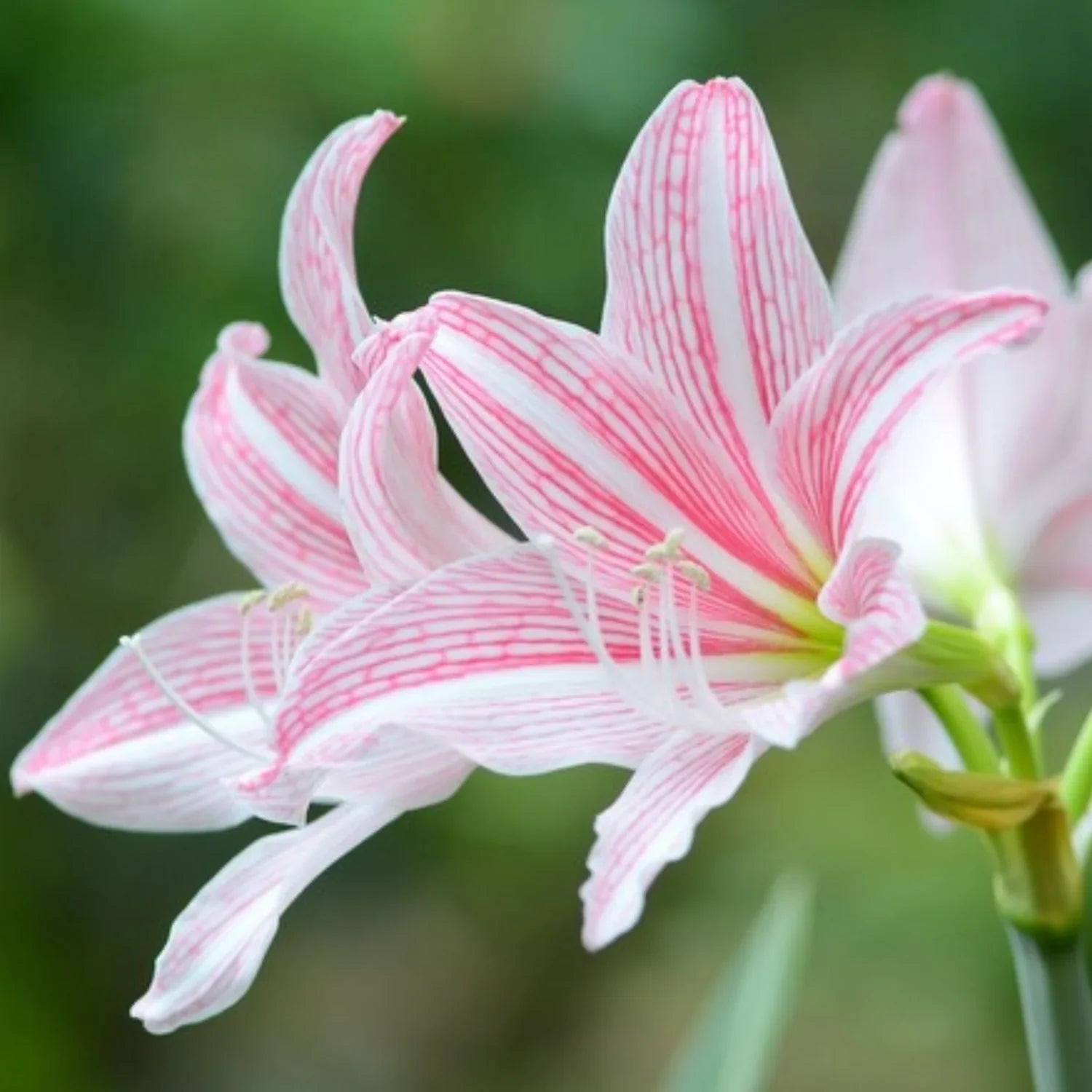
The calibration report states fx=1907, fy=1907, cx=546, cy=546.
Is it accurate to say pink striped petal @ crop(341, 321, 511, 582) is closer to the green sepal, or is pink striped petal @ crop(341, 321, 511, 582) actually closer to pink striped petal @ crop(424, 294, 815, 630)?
pink striped petal @ crop(424, 294, 815, 630)

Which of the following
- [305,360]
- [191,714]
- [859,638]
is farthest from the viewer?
[305,360]

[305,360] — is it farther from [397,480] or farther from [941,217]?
[397,480]

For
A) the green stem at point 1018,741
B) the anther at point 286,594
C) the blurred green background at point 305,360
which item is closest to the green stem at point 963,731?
the green stem at point 1018,741

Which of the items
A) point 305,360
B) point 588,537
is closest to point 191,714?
point 588,537

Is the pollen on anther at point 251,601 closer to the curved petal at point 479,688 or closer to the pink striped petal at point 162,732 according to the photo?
the pink striped petal at point 162,732

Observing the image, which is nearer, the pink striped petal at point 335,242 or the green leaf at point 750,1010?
the pink striped petal at point 335,242

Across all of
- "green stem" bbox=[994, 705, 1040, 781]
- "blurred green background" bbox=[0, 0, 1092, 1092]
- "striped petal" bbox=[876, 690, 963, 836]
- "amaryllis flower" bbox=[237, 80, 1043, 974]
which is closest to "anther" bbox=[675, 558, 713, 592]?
"amaryllis flower" bbox=[237, 80, 1043, 974]
